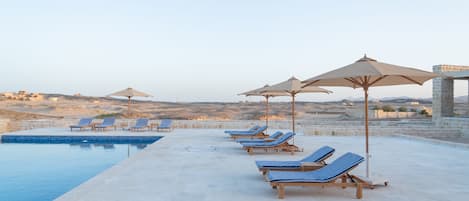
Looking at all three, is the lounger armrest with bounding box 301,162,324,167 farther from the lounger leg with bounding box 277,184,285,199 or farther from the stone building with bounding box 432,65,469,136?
the stone building with bounding box 432,65,469,136

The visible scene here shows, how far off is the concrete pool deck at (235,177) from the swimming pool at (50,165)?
95cm

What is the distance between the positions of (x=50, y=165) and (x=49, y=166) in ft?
0.45

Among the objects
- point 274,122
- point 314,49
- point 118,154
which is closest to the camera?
point 118,154

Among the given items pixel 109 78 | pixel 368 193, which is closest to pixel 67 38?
pixel 109 78

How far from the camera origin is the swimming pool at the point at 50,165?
6.53 meters

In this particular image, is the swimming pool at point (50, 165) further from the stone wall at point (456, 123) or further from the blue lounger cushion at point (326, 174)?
the stone wall at point (456, 123)

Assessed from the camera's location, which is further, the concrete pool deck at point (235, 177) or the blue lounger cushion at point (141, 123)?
the blue lounger cushion at point (141, 123)

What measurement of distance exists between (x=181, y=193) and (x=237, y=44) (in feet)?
59.8

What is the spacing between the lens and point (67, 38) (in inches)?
830

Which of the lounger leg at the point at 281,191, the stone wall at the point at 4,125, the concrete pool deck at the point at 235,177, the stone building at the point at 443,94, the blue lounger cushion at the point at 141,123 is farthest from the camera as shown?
the stone building at the point at 443,94

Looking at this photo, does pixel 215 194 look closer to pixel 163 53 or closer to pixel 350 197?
pixel 350 197

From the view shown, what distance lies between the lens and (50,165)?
897cm

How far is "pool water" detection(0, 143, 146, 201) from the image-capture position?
648 centimetres

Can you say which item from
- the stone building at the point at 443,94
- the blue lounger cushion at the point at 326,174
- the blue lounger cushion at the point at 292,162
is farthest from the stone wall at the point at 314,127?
the blue lounger cushion at the point at 326,174
